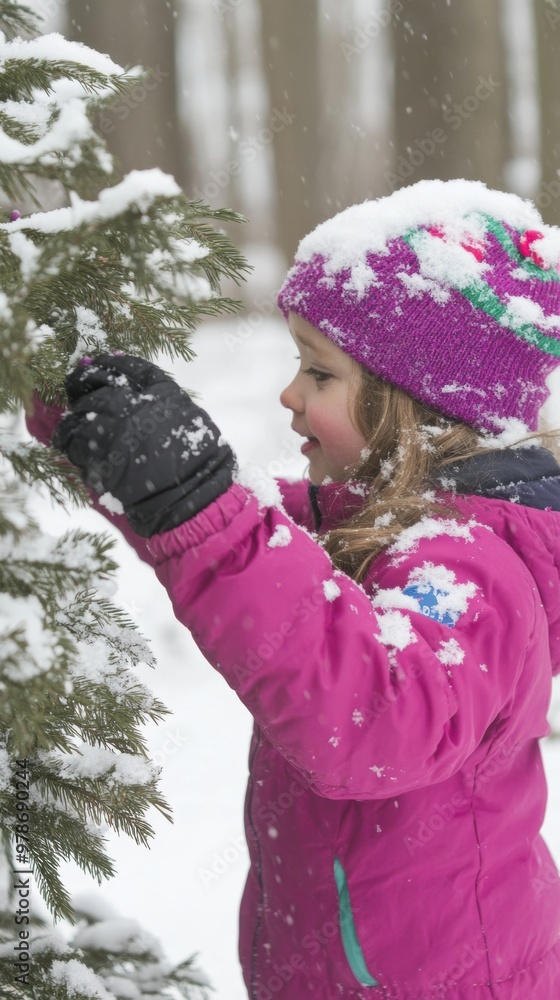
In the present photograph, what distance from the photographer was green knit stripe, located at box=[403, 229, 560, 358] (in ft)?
5.51

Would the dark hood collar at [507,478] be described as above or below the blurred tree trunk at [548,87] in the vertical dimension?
below

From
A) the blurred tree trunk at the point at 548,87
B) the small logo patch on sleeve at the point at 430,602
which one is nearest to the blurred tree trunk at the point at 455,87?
the blurred tree trunk at the point at 548,87

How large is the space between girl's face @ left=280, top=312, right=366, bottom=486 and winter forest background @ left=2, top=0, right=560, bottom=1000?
4.33m

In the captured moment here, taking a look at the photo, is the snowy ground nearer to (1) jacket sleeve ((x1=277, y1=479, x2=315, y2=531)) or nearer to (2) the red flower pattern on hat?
(1) jacket sleeve ((x1=277, y1=479, x2=315, y2=531))

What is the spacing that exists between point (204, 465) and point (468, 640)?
1.81 ft

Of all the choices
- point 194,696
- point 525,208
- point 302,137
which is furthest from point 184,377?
point 525,208

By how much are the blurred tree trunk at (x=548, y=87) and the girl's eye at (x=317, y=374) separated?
780 centimetres

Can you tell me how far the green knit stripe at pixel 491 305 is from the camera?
66.1 inches

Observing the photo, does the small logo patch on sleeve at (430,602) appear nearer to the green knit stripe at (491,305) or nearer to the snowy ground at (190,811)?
the green knit stripe at (491,305)

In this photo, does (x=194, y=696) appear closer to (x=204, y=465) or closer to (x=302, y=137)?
(x=204, y=465)

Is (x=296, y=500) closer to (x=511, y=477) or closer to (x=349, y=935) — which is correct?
(x=511, y=477)

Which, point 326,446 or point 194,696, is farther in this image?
point 194,696

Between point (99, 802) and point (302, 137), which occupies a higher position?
point (302, 137)

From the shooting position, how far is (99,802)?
3.95 ft
